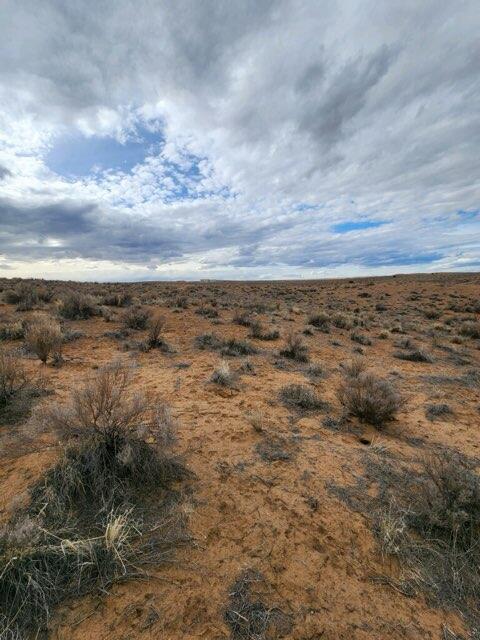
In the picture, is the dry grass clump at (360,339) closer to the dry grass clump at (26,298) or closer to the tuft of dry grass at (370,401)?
the tuft of dry grass at (370,401)

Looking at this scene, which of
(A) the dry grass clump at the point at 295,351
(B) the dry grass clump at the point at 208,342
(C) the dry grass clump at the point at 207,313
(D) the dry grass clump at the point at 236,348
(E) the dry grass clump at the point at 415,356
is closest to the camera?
(A) the dry grass clump at the point at 295,351

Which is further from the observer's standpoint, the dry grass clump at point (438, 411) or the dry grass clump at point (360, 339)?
the dry grass clump at point (360, 339)

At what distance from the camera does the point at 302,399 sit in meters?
6.19

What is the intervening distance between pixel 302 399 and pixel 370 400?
47.2 inches

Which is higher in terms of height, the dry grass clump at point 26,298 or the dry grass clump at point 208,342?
the dry grass clump at point 26,298

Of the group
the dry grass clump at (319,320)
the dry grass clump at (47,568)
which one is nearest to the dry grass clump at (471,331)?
the dry grass clump at (319,320)

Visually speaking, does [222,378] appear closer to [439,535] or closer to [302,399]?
[302,399]

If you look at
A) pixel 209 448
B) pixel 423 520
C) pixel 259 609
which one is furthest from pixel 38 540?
pixel 423 520

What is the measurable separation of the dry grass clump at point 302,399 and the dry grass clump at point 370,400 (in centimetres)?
42

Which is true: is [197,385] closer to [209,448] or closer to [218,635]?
[209,448]

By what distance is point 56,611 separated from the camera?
7.42 feet

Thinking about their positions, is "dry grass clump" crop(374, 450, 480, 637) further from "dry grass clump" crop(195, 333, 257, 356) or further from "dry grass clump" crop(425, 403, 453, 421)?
"dry grass clump" crop(195, 333, 257, 356)

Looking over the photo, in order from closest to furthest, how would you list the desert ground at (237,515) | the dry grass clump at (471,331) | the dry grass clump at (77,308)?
the desert ground at (237,515) → the dry grass clump at (77,308) → the dry grass clump at (471,331)

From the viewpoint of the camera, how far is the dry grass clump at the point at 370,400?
5.58 metres
